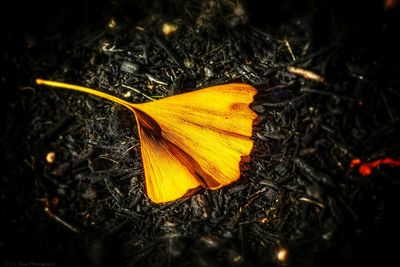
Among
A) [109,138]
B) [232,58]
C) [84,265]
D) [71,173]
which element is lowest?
[84,265]

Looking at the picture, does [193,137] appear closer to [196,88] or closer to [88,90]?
[196,88]

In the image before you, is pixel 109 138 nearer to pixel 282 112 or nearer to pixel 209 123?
pixel 209 123

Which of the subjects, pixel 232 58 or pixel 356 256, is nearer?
pixel 356 256

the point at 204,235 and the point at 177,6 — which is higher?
the point at 177,6

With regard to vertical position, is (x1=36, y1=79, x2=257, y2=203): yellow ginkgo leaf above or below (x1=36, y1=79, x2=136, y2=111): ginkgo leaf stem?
below

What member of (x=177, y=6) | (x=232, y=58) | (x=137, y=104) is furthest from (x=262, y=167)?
(x=177, y=6)
